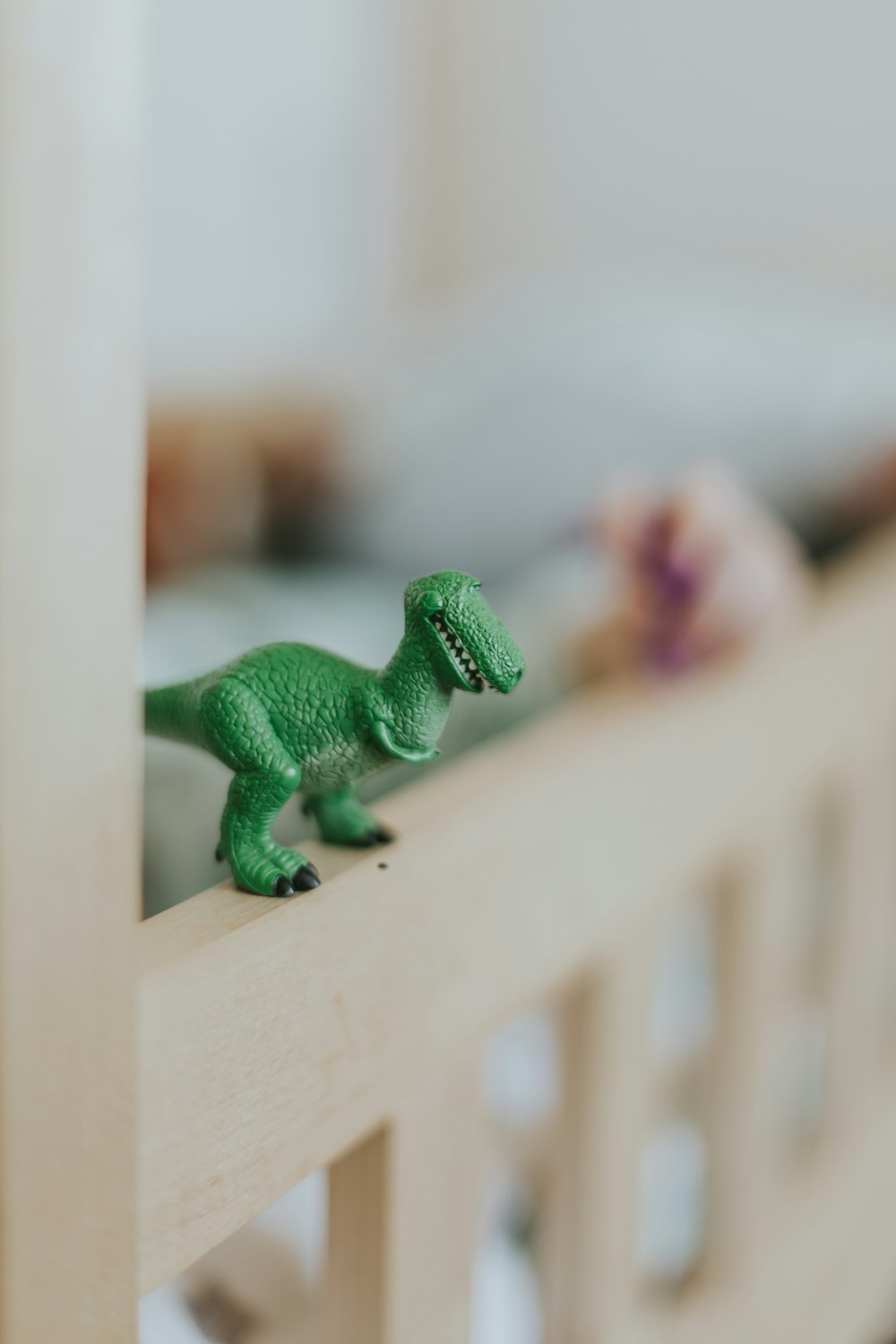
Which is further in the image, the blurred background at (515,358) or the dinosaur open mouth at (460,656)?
Answer: the blurred background at (515,358)

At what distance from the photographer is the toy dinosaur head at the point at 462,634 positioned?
1.00 ft

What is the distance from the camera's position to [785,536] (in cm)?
88

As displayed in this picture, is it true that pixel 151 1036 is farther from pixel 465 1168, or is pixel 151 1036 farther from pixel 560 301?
pixel 560 301

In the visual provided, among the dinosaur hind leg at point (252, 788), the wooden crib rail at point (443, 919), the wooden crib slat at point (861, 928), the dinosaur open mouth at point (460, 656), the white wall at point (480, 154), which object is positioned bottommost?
the wooden crib slat at point (861, 928)

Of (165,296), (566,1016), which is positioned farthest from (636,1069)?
(165,296)

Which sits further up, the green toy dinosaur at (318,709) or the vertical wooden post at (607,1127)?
the green toy dinosaur at (318,709)

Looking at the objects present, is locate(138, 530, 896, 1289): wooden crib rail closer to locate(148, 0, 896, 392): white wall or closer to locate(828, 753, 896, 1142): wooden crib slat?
locate(828, 753, 896, 1142): wooden crib slat

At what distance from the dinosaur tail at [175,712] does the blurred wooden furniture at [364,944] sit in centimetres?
4

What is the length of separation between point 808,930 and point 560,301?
0.64 m

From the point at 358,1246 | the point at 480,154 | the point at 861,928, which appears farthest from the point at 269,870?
the point at 480,154

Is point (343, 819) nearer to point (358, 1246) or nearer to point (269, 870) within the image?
point (269, 870)

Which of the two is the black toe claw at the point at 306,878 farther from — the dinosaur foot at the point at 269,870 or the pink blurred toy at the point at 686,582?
the pink blurred toy at the point at 686,582

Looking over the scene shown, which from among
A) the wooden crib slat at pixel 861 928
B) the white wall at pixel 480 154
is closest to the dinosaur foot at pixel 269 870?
the wooden crib slat at pixel 861 928

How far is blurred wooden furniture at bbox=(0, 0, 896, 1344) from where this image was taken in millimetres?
254
